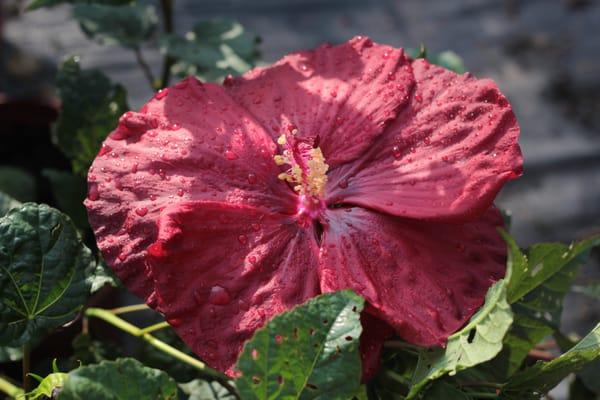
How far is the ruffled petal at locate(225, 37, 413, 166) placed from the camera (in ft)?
2.57

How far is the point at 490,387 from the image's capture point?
0.76m

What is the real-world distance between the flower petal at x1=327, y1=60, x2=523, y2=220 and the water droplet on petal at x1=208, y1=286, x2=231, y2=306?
170 mm

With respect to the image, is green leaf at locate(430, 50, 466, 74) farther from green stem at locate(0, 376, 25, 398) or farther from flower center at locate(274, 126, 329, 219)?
green stem at locate(0, 376, 25, 398)

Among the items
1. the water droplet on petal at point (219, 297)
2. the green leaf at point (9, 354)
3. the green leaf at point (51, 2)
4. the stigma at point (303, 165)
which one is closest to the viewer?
the water droplet on petal at point (219, 297)

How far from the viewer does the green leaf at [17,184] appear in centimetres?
121

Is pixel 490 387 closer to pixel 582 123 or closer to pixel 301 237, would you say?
pixel 301 237

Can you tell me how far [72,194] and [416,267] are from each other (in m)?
0.58

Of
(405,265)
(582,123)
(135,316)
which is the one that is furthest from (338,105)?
(582,123)

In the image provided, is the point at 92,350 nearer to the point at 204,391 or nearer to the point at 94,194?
the point at 204,391

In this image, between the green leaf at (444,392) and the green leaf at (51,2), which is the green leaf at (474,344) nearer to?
the green leaf at (444,392)

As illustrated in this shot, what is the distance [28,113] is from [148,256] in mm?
819

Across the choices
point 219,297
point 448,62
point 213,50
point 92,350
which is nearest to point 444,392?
point 219,297

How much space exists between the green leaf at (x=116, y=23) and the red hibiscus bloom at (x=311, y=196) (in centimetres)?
41

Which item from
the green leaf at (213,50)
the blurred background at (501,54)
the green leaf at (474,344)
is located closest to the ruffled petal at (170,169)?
the green leaf at (474,344)
